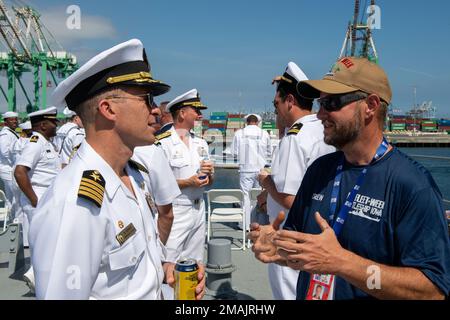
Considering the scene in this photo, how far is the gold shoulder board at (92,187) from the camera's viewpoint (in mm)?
1471

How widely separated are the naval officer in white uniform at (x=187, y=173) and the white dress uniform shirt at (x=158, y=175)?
1016 mm

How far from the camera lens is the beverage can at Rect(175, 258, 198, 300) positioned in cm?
185

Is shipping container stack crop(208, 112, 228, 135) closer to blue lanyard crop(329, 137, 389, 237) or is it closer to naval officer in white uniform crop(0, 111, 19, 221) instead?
naval officer in white uniform crop(0, 111, 19, 221)

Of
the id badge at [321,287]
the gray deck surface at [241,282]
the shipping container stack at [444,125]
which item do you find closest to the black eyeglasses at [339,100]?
the id badge at [321,287]

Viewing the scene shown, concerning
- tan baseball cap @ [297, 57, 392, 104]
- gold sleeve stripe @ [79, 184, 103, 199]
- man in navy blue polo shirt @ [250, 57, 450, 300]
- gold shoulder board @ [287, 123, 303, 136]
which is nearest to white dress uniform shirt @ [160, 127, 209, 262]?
gold shoulder board @ [287, 123, 303, 136]

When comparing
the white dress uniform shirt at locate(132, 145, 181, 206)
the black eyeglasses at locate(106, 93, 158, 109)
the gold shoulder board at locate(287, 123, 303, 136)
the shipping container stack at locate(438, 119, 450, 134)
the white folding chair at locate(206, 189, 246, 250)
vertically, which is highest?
the black eyeglasses at locate(106, 93, 158, 109)

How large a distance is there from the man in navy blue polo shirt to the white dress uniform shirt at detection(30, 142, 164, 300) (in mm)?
592

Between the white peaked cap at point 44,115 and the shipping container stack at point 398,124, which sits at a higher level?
the white peaked cap at point 44,115

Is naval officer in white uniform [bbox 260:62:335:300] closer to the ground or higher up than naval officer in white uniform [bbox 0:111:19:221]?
higher up

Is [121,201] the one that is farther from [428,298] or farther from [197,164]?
[197,164]

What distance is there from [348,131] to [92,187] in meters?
1.23

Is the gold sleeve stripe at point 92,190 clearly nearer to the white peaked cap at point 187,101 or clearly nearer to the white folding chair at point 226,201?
the white peaked cap at point 187,101

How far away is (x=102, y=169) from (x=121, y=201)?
0.17 m

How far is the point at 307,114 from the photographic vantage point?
3383mm
